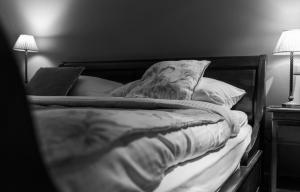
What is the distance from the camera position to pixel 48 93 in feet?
8.43

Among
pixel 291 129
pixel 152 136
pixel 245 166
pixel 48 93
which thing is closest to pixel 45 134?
pixel 152 136

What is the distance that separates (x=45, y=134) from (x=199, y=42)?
2222mm

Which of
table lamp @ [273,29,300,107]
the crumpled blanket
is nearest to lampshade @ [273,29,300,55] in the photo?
table lamp @ [273,29,300,107]

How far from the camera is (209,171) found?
1.25 metres

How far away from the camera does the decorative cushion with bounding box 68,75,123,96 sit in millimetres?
2504

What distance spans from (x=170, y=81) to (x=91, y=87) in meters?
0.75

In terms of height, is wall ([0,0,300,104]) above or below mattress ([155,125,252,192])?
above

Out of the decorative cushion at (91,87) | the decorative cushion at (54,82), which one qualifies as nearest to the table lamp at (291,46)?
the decorative cushion at (91,87)

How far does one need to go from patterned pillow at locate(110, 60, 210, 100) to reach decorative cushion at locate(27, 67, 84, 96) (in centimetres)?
60

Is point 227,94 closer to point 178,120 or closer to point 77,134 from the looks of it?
point 178,120

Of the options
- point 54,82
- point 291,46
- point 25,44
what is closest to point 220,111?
point 291,46

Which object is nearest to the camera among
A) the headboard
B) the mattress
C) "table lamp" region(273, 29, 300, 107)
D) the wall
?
the mattress

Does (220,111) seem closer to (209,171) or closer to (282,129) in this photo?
(209,171)

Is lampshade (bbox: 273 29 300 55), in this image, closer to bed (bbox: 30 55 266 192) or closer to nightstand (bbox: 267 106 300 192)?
bed (bbox: 30 55 266 192)
